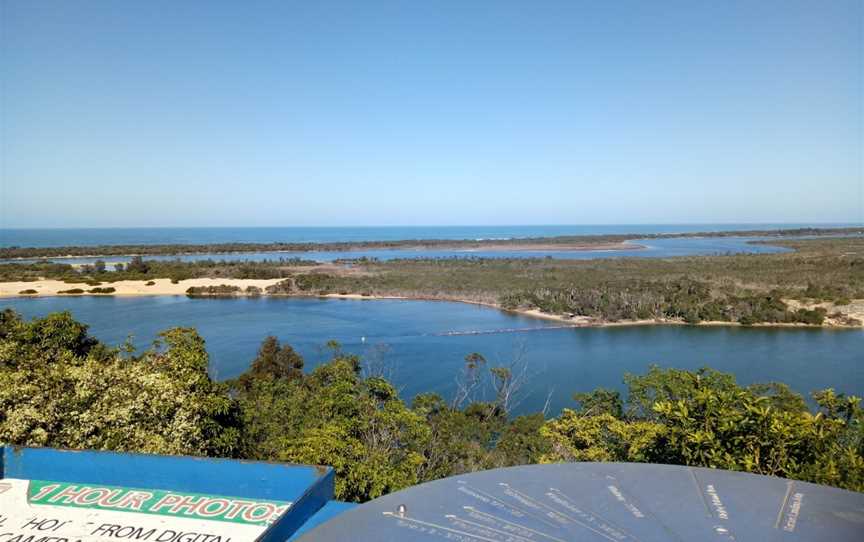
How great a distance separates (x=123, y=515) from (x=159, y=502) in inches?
11.2

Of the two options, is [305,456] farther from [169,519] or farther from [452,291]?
[452,291]

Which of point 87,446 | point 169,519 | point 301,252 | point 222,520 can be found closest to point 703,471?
point 222,520

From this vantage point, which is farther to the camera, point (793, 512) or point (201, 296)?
point (201, 296)

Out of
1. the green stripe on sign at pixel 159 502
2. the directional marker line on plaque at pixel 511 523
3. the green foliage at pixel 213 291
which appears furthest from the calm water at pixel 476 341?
the directional marker line on plaque at pixel 511 523

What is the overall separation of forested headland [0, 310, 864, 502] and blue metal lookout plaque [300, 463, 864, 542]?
1.86 metres

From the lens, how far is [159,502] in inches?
193

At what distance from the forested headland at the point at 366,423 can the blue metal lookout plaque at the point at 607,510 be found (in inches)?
73.4

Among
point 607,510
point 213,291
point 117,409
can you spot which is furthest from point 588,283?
point 607,510

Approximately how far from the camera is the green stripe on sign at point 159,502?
4727 millimetres

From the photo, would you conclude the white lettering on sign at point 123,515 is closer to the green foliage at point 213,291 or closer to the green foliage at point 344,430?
the green foliage at point 344,430

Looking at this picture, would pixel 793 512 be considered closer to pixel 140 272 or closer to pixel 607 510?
pixel 607 510

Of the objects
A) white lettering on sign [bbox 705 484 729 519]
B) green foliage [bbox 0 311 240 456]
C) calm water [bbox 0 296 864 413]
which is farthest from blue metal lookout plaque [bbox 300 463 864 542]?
calm water [bbox 0 296 864 413]

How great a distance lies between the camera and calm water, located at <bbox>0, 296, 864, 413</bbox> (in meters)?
24.2

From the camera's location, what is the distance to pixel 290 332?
3347cm
